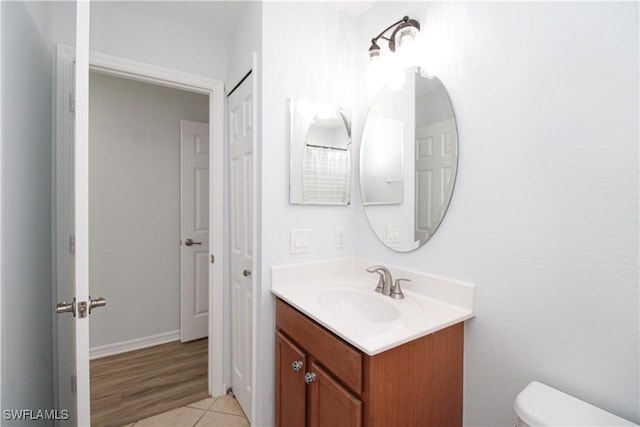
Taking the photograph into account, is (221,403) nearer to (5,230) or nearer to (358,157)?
(5,230)

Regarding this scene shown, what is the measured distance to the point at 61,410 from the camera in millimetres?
1523

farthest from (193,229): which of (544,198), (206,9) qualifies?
(544,198)

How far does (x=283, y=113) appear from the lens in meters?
1.50

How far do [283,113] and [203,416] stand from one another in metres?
1.87

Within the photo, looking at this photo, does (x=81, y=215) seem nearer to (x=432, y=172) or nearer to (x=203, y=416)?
(x=432, y=172)

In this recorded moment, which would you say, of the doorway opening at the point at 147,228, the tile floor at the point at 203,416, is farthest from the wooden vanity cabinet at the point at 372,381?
the doorway opening at the point at 147,228

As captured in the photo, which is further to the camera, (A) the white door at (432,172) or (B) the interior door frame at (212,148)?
(B) the interior door frame at (212,148)

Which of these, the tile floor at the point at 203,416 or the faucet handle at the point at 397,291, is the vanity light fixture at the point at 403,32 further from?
the tile floor at the point at 203,416

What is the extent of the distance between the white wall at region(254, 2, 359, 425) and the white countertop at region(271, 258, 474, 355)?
100 mm

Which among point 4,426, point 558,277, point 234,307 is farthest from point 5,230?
point 558,277

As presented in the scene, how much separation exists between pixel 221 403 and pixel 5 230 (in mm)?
1588

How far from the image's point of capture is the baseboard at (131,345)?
233 centimetres

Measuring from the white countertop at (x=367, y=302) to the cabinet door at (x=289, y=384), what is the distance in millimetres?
229

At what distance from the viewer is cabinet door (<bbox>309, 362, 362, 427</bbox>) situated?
0.93m
